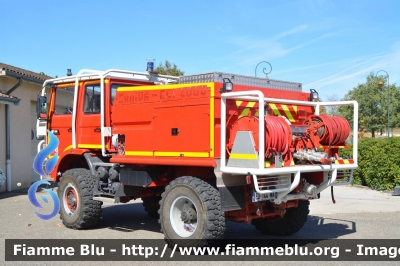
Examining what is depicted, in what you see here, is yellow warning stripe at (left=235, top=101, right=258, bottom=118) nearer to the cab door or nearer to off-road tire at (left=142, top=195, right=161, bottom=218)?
the cab door

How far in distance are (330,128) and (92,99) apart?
4.46 metres

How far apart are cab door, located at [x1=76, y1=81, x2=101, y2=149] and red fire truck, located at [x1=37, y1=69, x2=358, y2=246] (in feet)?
0.06

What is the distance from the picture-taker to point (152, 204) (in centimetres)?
1044

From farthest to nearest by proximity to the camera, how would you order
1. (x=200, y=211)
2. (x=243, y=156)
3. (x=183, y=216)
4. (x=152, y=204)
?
1. (x=152, y=204)
2. (x=183, y=216)
3. (x=200, y=211)
4. (x=243, y=156)

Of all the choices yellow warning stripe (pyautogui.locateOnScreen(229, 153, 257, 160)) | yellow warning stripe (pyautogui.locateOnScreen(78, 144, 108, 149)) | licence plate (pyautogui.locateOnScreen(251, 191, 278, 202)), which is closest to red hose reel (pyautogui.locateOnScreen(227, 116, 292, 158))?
yellow warning stripe (pyautogui.locateOnScreen(229, 153, 257, 160))

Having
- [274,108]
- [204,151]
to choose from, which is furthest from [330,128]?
[204,151]

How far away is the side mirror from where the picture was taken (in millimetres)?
9766

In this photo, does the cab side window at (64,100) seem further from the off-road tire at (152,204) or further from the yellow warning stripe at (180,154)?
the yellow warning stripe at (180,154)

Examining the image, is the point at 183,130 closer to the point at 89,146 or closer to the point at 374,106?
the point at 89,146

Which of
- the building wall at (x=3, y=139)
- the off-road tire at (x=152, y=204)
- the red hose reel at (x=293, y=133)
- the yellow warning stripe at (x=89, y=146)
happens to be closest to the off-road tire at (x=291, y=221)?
the red hose reel at (x=293, y=133)

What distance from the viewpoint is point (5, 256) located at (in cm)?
720

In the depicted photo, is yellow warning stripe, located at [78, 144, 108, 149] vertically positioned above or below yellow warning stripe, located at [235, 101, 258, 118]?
below

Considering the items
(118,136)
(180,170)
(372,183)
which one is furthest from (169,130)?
(372,183)

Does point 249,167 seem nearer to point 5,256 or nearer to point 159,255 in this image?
point 159,255
